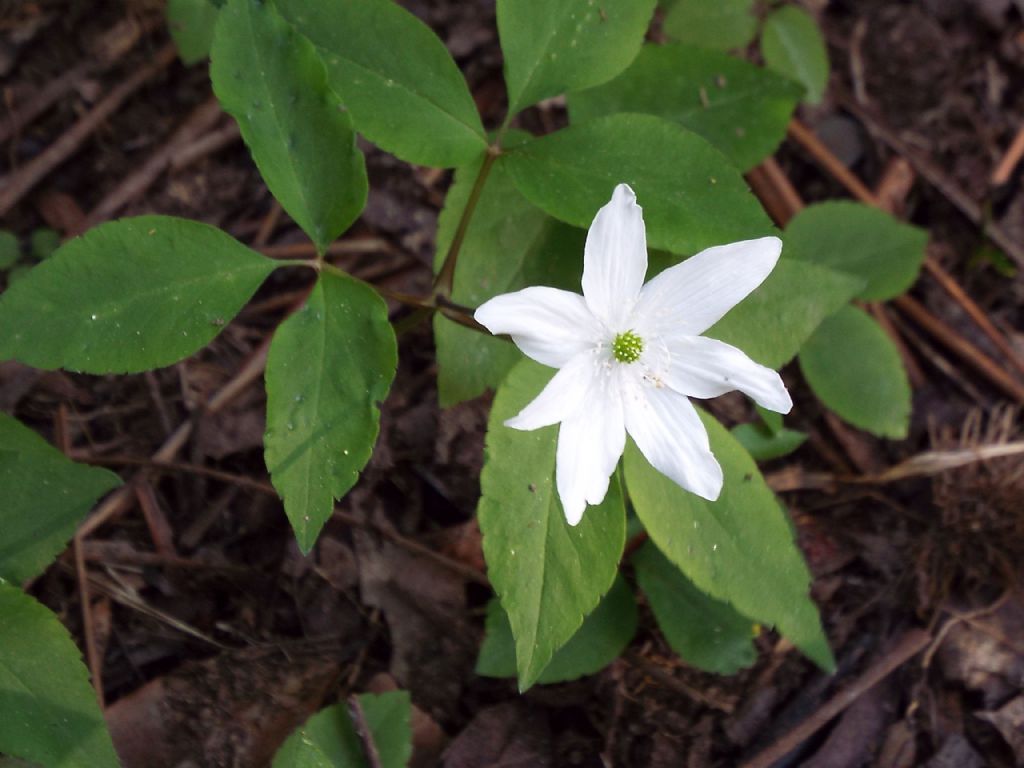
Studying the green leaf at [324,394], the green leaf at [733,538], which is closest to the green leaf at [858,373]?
the green leaf at [733,538]

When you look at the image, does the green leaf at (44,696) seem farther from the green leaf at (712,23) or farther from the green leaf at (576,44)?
the green leaf at (712,23)

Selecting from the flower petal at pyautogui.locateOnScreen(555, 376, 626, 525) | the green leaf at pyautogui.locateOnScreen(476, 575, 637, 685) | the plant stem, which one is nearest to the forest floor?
the green leaf at pyautogui.locateOnScreen(476, 575, 637, 685)

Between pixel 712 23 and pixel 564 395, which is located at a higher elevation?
pixel 712 23

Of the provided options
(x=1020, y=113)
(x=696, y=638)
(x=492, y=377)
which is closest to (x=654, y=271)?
(x=492, y=377)

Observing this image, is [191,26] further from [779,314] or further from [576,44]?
[779,314]

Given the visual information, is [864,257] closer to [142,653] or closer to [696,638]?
[696,638]

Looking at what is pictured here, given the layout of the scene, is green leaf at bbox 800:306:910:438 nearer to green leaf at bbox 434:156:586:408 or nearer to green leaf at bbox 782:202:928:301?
green leaf at bbox 782:202:928:301

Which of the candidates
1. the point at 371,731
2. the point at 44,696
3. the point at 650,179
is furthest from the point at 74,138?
the point at 371,731
